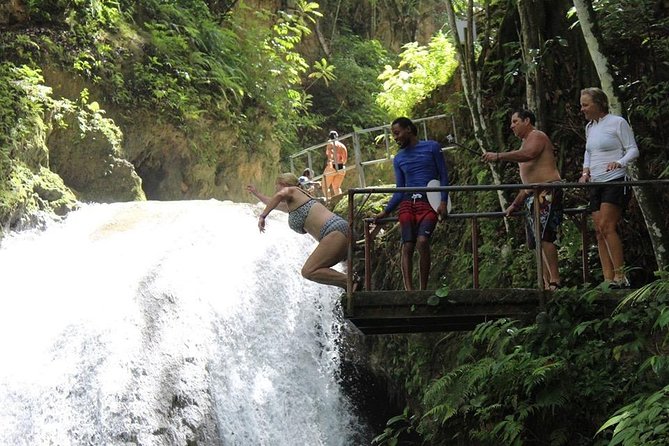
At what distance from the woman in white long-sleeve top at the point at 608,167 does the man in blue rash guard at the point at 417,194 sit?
133cm

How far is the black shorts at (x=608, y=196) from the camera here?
7844 millimetres

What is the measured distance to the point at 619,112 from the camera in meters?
8.17

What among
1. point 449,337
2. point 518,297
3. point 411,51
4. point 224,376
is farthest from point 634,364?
point 411,51

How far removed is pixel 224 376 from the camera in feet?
38.8

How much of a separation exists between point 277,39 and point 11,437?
15.4 m

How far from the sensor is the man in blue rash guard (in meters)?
8.22

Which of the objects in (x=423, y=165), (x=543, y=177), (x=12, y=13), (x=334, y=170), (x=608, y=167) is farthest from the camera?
(x=334, y=170)

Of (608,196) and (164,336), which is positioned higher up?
(608,196)

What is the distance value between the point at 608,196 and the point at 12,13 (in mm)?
12655

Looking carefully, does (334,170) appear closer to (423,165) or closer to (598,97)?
(423,165)

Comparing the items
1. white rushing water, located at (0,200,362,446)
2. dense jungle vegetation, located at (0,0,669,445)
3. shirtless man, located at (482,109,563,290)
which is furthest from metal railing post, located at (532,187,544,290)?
white rushing water, located at (0,200,362,446)

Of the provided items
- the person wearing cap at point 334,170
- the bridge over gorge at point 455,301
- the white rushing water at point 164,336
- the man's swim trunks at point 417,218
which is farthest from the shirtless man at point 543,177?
the person wearing cap at point 334,170

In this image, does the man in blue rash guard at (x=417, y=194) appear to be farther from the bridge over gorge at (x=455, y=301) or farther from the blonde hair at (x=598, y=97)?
the blonde hair at (x=598, y=97)

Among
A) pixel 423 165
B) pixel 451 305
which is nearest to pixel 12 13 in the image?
pixel 423 165
